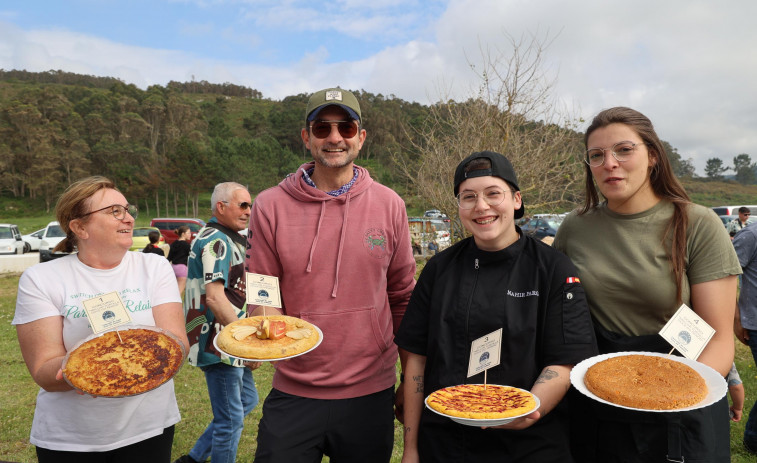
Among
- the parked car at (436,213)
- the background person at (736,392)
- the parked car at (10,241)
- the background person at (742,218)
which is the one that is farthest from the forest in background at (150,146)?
the parked car at (10,241)

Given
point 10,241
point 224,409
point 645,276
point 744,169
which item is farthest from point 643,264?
point 744,169

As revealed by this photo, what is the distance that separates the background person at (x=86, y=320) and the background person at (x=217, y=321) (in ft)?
3.50

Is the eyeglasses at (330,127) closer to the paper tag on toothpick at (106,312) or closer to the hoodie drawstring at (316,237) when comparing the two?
the hoodie drawstring at (316,237)

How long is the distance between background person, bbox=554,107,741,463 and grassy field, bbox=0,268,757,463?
2687 millimetres

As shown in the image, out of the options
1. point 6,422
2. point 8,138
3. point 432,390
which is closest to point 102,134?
point 8,138

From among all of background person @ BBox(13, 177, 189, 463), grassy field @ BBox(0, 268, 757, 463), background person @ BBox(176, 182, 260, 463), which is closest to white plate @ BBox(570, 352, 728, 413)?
background person @ BBox(13, 177, 189, 463)

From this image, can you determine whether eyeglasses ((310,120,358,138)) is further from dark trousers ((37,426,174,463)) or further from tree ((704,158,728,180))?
tree ((704,158,728,180))

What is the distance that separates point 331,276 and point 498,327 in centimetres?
86

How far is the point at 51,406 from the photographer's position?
7.33 feet

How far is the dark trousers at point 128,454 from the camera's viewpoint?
2.22 meters

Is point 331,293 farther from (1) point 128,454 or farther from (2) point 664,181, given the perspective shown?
(2) point 664,181

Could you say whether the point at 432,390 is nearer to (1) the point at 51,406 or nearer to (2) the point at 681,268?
(2) the point at 681,268

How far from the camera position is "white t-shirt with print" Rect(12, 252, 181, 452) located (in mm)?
2203

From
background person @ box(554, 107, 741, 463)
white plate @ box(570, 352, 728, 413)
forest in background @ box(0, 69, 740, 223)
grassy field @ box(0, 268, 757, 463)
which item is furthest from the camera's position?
forest in background @ box(0, 69, 740, 223)
